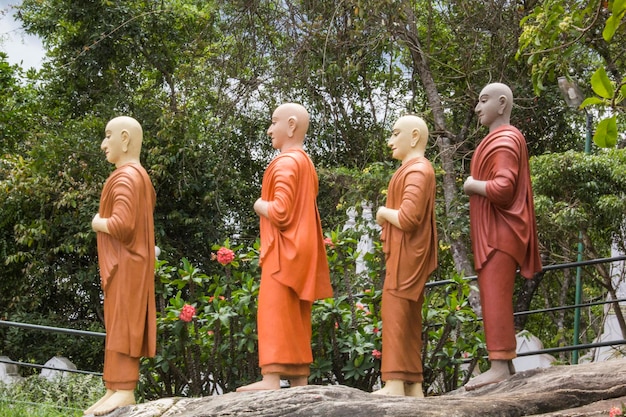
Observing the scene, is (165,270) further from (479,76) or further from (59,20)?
(59,20)

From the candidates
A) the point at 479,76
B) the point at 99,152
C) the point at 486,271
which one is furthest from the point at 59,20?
the point at 486,271

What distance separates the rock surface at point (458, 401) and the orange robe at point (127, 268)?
416 millimetres

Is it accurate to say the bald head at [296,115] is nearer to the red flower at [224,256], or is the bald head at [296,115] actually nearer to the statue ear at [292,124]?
the statue ear at [292,124]

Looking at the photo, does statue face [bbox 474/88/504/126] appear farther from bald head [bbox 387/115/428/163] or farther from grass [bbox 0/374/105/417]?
grass [bbox 0/374/105/417]

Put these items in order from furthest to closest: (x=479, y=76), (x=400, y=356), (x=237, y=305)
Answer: (x=479, y=76) < (x=237, y=305) < (x=400, y=356)

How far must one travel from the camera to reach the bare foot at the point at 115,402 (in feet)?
18.9

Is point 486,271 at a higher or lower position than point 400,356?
higher

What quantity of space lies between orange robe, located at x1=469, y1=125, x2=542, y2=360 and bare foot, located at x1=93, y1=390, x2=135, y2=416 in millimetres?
2385

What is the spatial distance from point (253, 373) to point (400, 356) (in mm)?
1632

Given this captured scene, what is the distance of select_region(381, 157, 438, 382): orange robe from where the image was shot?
593 centimetres

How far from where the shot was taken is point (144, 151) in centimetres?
1312

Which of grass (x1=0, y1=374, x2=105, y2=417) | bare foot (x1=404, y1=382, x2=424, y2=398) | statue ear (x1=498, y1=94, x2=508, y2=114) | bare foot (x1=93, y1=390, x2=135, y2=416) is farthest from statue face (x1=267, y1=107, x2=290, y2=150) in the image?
grass (x1=0, y1=374, x2=105, y2=417)

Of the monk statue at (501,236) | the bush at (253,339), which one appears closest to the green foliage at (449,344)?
the bush at (253,339)

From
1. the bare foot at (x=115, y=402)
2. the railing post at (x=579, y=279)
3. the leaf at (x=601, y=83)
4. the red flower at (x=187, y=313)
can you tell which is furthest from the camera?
the railing post at (x=579, y=279)
